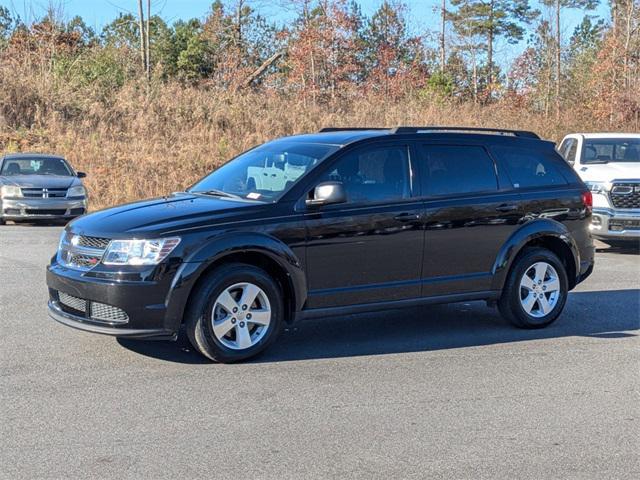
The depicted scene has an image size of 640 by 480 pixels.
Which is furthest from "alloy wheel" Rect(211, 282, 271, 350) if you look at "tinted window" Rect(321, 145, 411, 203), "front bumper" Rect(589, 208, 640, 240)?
"front bumper" Rect(589, 208, 640, 240)

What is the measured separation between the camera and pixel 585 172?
14.5 metres

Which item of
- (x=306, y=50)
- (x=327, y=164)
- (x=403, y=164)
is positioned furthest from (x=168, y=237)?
(x=306, y=50)

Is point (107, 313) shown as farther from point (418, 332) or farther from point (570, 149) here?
point (570, 149)

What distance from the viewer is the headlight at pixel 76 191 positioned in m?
17.2

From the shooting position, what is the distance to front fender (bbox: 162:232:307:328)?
619 centimetres

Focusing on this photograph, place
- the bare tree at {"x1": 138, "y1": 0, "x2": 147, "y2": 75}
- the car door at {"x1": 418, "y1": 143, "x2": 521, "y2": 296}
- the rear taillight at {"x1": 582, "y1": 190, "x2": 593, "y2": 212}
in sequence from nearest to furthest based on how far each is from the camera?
the car door at {"x1": 418, "y1": 143, "x2": 521, "y2": 296}
the rear taillight at {"x1": 582, "y1": 190, "x2": 593, "y2": 212}
the bare tree at {"x1": 138, "y1": 0, "x2": 147, "y2": 75}

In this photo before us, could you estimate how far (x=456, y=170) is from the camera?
7.64 m

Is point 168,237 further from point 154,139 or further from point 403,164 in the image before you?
point 154,139

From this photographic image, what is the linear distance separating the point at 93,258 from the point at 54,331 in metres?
1.46

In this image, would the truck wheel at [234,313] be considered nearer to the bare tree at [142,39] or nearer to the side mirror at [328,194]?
the side mirror at [328,194]

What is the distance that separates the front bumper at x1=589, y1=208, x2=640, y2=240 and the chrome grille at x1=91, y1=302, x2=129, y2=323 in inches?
367

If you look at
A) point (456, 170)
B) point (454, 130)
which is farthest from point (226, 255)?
point (454, 130)

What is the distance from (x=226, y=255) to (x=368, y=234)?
4.12 ft

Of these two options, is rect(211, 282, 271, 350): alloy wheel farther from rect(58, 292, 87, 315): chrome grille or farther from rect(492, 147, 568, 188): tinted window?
rect(492, 147, 568, 188): tinted window
